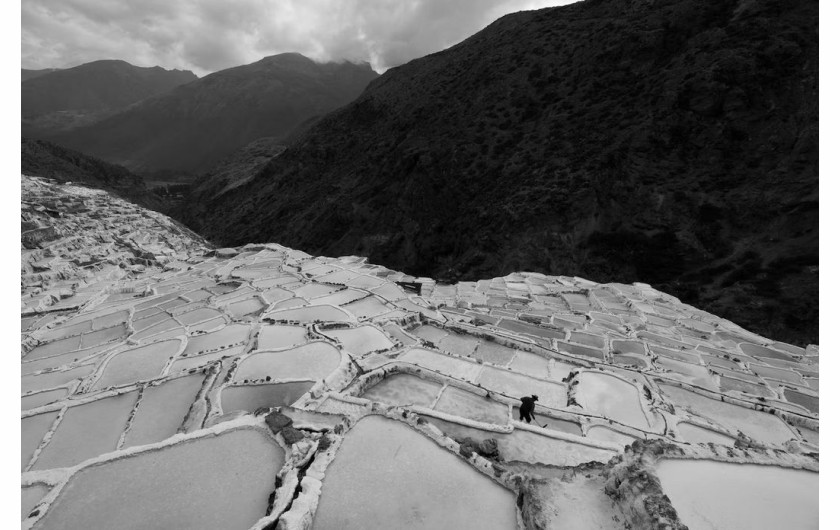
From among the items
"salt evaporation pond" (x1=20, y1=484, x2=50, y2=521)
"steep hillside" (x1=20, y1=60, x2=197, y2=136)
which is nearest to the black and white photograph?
"salt evaporation pond" (x1=20, y1=484, x2=50, y2=521)

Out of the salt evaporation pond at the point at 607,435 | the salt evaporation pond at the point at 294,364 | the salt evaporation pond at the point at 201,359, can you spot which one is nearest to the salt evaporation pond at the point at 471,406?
the salt evaporation pond at the point at 607,435

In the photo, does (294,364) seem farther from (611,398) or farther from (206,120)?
(206,120)

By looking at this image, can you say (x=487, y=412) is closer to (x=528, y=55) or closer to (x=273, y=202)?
(x=528, y=55)

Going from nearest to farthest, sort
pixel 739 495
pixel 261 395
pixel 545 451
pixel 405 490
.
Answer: pixel 739 495
pixel 405 490
pixel 545 451
pixel 261 395

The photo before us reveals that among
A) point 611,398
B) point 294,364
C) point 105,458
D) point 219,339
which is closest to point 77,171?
point 219,339

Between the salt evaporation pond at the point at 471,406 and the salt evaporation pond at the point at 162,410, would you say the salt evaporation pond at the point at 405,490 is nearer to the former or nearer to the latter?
the salt evaporation pond at the point at 471,406

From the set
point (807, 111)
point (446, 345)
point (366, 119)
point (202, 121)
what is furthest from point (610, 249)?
point (202, 121)

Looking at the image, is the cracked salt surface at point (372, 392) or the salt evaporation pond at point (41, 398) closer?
the cracked salt surface at point (372, 392)
